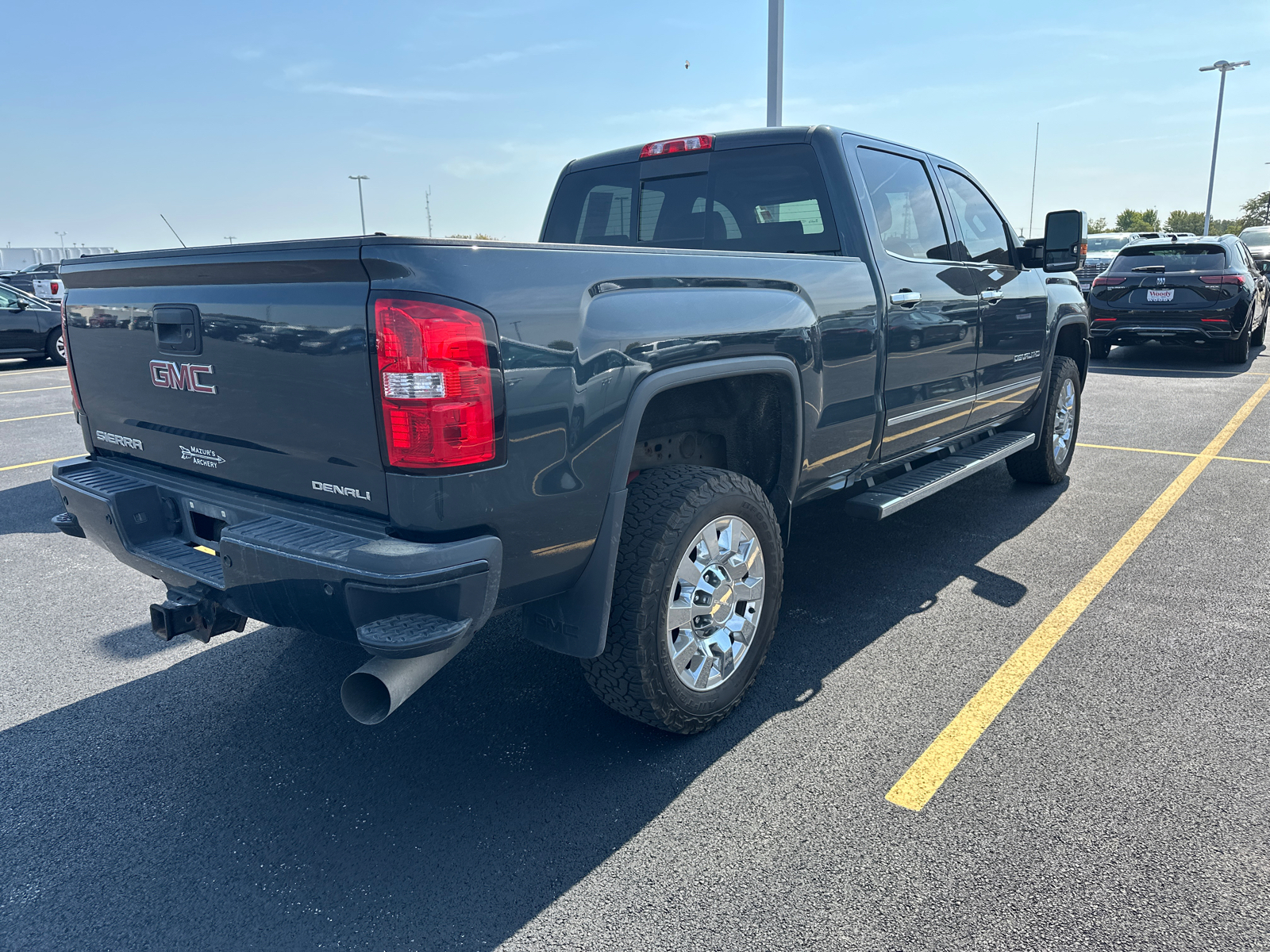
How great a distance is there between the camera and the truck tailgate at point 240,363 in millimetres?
2238

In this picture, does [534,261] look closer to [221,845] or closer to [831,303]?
[831,303]

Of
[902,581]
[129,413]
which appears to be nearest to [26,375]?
[129,413]

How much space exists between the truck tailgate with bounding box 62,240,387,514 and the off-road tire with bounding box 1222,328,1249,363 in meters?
12.9

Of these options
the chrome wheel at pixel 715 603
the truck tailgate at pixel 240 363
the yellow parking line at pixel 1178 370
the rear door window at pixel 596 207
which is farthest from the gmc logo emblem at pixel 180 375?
the yellow parking line at pixel 1178 370

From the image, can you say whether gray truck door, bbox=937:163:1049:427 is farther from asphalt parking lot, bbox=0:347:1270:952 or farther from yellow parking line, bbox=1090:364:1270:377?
yellow parking line, bbox=1090:364:1270:377

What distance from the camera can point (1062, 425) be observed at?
6.16m

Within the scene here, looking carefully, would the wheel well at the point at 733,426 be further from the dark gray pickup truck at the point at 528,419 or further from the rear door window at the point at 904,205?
the rear door window at the point at 904,205

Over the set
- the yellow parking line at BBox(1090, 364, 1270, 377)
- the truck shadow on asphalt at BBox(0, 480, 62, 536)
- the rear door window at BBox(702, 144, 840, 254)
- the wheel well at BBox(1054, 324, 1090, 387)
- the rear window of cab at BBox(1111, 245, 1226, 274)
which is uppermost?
the rear door window at BBox(702, 144, 840, 254)

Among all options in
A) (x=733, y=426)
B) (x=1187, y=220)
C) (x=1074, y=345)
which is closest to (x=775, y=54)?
(x=1074, y=345)

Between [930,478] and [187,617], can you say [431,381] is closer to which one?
[187,617]

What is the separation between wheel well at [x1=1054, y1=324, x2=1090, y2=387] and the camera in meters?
6.16

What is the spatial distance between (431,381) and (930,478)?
115 inches

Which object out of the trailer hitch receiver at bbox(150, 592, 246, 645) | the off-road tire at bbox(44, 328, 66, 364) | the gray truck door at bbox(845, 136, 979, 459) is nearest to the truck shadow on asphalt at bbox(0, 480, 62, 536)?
the trailer hitch receiver at bbox(150, 592, 246, 645)

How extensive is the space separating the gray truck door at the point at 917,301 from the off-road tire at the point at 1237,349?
31.6 ft
